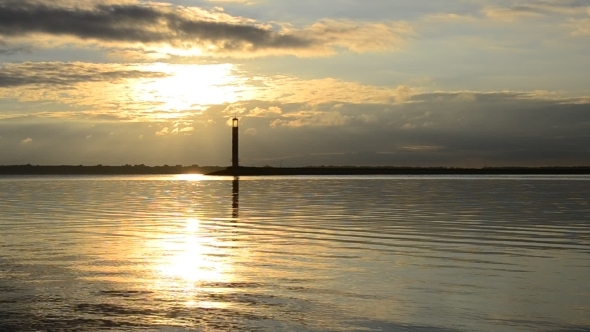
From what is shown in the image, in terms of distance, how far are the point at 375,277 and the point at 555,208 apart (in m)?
31.1

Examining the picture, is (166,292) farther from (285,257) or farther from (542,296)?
(542,296)

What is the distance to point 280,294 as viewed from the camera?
15500mm

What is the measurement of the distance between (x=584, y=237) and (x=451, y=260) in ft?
30.7

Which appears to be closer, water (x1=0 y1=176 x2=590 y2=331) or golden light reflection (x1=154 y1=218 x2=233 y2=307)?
water (x1=0 y1=176 x2=590 y2=331)

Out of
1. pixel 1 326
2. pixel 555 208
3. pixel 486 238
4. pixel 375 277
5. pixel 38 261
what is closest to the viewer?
pixel 1 326

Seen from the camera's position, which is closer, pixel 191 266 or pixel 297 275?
pixel 297 275

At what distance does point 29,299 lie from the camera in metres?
14.7

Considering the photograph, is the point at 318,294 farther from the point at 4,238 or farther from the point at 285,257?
the point at 4,238

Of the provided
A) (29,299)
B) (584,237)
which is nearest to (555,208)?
(584,237)

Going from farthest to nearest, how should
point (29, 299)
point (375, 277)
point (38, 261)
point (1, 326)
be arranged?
point (38, 261) → point (375, 277) → point (29, 299) → point (1, 326)

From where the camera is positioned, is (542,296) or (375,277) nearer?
(542,296)

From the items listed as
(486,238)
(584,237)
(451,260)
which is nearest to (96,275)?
(451,260)

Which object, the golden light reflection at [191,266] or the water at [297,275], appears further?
the golden light reflection at [191,266]

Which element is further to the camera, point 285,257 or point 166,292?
point 285,257
